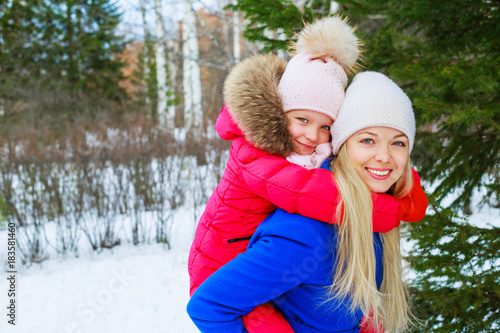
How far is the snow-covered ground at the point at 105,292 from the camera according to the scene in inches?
162

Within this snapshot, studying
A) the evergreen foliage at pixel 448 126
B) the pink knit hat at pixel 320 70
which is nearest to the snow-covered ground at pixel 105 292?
the evergreen foliage at pixel 448 126

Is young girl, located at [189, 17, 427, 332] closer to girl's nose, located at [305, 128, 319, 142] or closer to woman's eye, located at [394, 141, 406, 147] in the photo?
girl's nose, located at [305, 128, 319, 142]

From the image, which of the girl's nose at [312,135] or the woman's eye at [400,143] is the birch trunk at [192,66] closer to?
the girl's nose at [312,135]

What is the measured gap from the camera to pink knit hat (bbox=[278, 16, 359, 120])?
5.18ft

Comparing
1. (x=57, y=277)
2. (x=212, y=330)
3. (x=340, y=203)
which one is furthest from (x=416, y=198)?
(x=57, y=277)

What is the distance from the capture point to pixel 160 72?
575 inches

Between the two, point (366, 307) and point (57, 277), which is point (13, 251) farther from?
point (366, 307)

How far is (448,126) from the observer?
9.02 feet

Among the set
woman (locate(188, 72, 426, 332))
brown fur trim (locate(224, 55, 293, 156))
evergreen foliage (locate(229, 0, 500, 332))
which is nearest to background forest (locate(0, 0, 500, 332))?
evergreen foliage (locate(229, 0, 500, 332))

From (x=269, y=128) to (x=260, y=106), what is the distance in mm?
111

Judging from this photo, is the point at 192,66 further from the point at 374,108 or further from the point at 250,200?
the point at 374,108

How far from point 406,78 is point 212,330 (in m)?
1.85

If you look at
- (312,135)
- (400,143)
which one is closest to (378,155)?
(400,143)

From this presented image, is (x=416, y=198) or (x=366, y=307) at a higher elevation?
(x=416, y=198)
